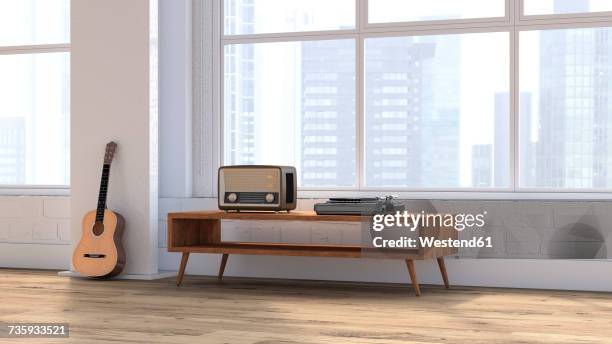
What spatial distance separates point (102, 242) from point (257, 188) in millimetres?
1236

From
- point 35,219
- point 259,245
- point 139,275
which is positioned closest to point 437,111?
point 259,245

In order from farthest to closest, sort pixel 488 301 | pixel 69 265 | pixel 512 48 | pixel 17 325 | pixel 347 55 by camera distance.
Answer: pixel 69 265
pixel 347 55
pixel 512 48
pixel 488 301
pixel 17 325

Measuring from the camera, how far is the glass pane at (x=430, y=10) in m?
6.09

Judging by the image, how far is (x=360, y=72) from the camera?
6.36 metres

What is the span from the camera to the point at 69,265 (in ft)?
22.7

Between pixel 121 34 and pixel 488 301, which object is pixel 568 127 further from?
pixel 121 34

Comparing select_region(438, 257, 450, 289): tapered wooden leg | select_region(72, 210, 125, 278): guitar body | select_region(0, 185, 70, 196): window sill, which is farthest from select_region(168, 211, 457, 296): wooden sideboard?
select_region(0, 185, 70, 196): window sill

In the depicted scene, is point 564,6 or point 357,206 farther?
point 564,6

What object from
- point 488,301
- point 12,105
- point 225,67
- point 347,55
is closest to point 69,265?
point 12,105

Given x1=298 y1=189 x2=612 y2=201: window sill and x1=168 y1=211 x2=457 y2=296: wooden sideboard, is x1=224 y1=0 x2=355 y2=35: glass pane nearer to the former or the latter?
x1=298 y1=189 x2=612 y2=201: window sill

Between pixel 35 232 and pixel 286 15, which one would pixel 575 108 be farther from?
pixel 35 232

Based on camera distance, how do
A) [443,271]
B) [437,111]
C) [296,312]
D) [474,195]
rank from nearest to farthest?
[296,312]
[443,271]
[474,195]
[437,111]

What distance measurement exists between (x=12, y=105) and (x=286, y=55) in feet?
7.84

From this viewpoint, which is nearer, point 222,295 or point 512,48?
point 222,295
